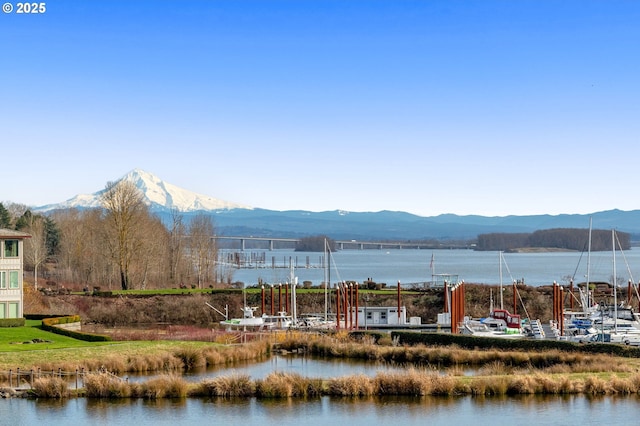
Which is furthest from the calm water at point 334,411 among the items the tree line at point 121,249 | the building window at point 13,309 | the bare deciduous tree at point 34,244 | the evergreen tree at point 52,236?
the evergreen tree at point 52,236

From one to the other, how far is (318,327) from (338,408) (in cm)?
2691

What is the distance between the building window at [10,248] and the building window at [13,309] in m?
2.89

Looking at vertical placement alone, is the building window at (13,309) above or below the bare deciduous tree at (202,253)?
below

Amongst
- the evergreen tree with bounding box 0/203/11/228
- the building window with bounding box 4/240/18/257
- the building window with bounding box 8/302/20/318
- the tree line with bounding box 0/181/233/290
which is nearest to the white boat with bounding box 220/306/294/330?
the building window with bounding box 8/302/20/318

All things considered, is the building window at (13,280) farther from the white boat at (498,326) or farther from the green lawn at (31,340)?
the white boat at (498,326)

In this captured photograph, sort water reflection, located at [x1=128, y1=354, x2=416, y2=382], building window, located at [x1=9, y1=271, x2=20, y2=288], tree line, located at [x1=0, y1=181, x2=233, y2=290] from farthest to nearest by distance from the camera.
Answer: tree line, located at [x1=0, y1=181, x2=233, y2=290], building window, located at [x1=9, y1=271, x2=20, y2=288], water reflection, located at [x1=128, y1=354, x2=416, y2=382]

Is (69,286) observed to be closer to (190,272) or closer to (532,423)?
(190,272)

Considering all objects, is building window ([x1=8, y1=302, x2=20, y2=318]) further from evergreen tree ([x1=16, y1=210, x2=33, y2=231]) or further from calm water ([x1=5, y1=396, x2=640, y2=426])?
evergreen tree ([x1=16, y1=210, x2=33, y2=231])

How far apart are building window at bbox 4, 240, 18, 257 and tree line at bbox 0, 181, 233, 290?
91.7 feet

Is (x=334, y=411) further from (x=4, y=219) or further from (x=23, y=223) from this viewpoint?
(x=4, y=219)

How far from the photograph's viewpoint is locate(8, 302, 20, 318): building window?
2224 inches

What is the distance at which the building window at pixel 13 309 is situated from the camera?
5650 centimetres

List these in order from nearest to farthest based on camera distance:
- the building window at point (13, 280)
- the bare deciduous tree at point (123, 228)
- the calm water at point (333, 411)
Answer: the calm water at point (333, 411) → the building window at point (13, 280) → the bare deciduous tree at point (123, 228)

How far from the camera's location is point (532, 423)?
92.7 ft
